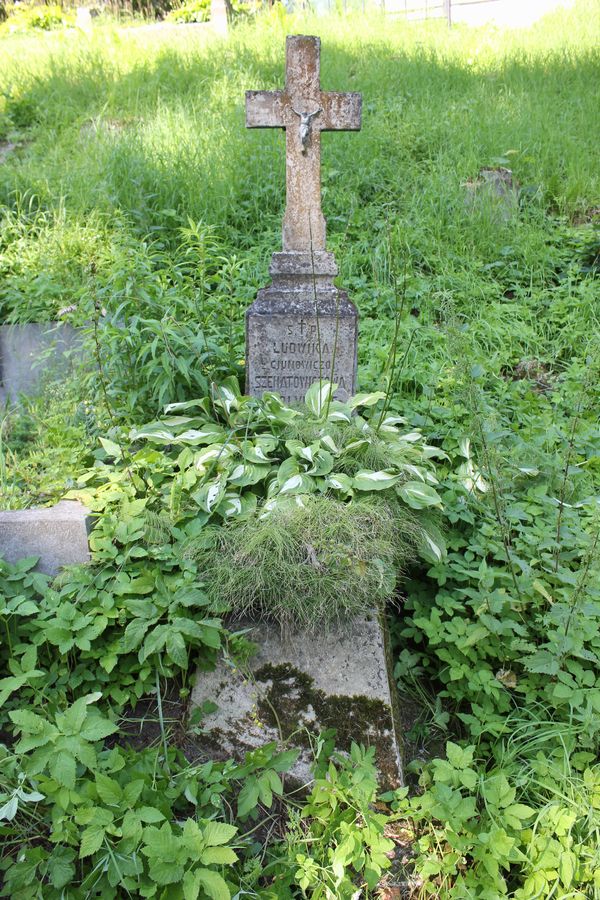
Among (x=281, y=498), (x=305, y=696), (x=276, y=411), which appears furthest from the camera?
(x=276, y=411)

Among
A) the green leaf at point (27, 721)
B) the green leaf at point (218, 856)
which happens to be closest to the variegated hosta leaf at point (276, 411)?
the green leaf at point (27, 721)

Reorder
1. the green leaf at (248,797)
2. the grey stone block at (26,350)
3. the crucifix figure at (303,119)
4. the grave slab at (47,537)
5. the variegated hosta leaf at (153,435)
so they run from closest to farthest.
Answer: the green leaf at (248,797)
the grave slab at (47,537)
the variegated hosta leaf at (153,435)
the crucifix figure at (303,119)
the grey stone block at (26,350)

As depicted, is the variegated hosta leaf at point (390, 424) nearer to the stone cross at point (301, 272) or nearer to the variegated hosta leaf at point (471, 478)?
the variegated hosta leaf at point (471, 478)

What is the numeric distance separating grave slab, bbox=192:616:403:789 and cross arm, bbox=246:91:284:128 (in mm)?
2469

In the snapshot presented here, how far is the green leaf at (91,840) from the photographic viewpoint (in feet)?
5.64

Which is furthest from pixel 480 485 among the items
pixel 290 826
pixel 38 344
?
pixel 38 344

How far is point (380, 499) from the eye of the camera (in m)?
2.64

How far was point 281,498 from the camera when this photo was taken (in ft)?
8.61

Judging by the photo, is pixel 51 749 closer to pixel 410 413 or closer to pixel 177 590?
pixel 177 590

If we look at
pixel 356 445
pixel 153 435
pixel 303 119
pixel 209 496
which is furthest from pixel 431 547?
pixel 303 119

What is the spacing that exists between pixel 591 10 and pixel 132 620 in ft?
33.8

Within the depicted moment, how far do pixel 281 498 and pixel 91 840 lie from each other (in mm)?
1236

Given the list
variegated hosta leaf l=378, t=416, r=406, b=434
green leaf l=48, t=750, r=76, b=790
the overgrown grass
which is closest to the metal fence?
the overgrown grass

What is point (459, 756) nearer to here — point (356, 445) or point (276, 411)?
point (356, 445)
